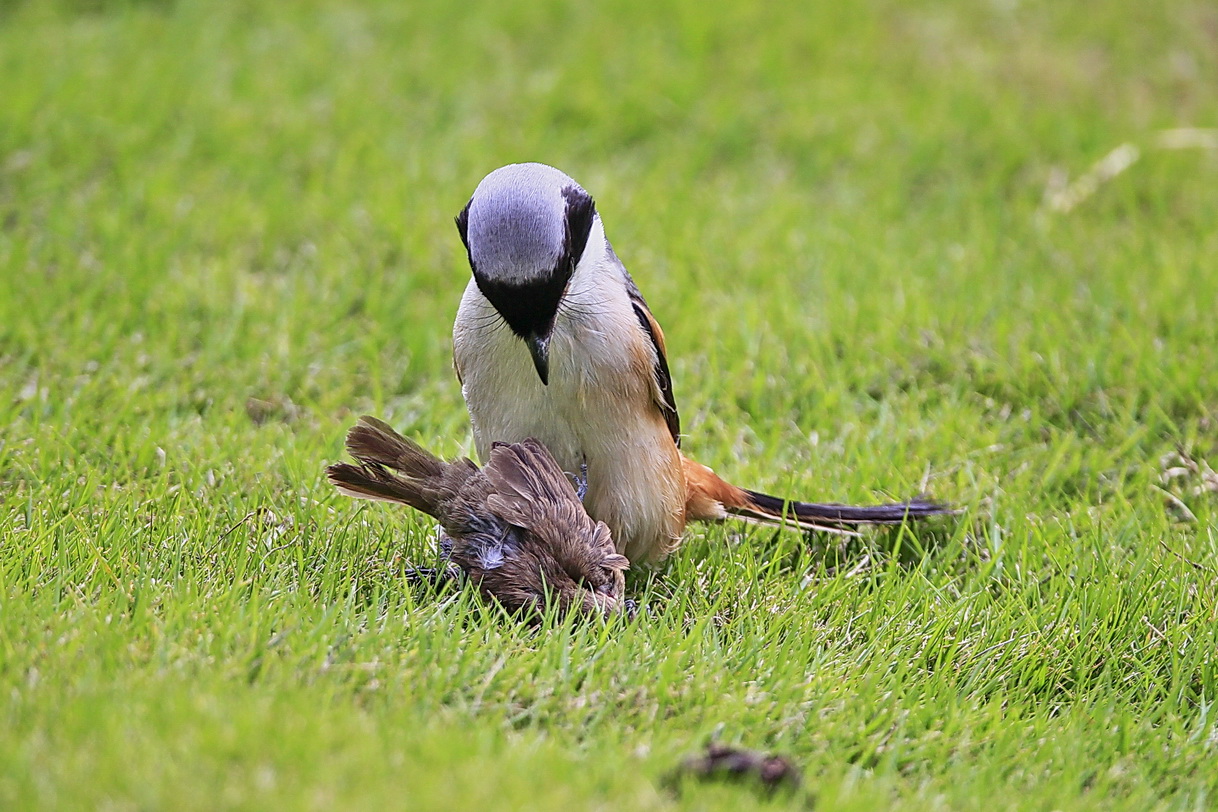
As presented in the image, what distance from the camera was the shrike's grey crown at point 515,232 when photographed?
150 inches

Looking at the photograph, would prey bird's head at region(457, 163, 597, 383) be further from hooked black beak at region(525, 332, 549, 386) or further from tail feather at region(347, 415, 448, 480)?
tail feather at region(347, 415, 448, 480)

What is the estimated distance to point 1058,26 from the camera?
9727 millimetres

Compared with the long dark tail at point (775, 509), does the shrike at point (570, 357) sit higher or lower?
higher

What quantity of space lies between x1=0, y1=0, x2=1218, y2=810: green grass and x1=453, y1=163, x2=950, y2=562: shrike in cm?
35

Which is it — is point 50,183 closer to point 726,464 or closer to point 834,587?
point 726,464

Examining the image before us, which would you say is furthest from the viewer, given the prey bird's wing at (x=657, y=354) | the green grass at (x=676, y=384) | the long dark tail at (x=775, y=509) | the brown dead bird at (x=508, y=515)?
the long dark tail at (x=775, y=509)

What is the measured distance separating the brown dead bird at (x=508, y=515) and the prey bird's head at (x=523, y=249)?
381 millimetres

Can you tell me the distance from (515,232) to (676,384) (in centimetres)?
231

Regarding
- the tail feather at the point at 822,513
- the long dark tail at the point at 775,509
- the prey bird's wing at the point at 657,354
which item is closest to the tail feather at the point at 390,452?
the prey bird's wing at the point at 657,354

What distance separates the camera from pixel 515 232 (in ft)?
12.5

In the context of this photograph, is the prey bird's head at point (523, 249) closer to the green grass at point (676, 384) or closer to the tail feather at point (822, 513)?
the green grass at point (676, 384)

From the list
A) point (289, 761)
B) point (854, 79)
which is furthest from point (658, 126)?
point (289, 761)

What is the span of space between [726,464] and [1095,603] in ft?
5.53

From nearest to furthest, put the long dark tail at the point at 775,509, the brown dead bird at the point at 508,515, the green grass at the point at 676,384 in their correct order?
the green grass at the point at 676,384 < the brown dead bird at the point at 508,515 < the long dark tail at the point at 775,509
